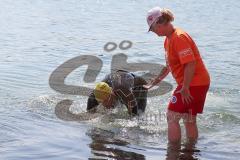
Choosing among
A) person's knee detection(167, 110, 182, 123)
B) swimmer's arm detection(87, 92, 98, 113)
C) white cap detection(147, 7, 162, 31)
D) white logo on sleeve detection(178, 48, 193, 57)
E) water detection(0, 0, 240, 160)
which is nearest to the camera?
white logo on sleeve detection(178, 48, 193, 57)

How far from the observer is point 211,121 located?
8781mm

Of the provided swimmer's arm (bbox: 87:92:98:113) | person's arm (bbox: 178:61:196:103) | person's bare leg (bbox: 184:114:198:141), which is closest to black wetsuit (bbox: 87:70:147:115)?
swimmer's arm (bbox: 87:92:98:113)

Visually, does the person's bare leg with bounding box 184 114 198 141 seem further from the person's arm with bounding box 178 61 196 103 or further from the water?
the person's arm with bounding box 178 61 196 103

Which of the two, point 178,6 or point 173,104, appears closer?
point 173,104

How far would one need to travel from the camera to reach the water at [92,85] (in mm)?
6984

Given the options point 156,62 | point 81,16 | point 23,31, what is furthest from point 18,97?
point 81,16

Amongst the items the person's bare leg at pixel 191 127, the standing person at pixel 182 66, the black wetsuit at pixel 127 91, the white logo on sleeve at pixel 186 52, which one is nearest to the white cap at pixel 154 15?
the standing person at pixel 182 66

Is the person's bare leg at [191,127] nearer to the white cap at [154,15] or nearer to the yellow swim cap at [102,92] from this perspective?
the white cap at [154,15]

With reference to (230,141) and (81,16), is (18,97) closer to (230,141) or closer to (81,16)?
(230,141)

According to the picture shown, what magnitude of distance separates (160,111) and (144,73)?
10.8 feet

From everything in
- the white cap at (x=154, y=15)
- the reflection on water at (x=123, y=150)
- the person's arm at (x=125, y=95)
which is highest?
the white cap at (x=154, y=15)

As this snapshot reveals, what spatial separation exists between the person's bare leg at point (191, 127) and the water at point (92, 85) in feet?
0.54

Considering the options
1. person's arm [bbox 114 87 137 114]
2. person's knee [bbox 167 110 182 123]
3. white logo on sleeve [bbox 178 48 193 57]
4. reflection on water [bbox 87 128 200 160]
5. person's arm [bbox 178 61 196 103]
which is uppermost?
white logo on sleeve [bbox 178 48 193 57]

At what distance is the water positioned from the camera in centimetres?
698
